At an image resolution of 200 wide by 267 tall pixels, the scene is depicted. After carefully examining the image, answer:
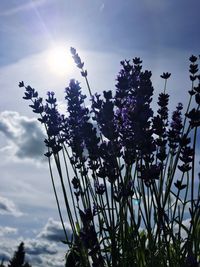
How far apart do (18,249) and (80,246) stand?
5484cm

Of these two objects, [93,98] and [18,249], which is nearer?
[93,98]

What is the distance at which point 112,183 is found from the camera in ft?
8.42

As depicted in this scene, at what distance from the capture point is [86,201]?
2871mm

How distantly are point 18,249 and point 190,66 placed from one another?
54.4 m

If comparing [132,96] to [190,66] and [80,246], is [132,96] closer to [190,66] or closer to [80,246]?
[190,66]

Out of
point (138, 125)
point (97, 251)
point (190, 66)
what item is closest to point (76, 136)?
point (138, 125)

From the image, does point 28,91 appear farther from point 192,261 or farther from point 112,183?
point 192,261

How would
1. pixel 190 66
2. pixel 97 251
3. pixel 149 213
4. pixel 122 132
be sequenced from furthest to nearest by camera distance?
pixel 190 66
pixel 122 132
pixel 149 213
pixel 97 251

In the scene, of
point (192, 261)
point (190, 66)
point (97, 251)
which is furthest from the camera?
point (190, 66)

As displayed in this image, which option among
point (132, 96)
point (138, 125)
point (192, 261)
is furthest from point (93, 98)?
point (192, 261)

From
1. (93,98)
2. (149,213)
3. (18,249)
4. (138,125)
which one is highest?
(18,249)

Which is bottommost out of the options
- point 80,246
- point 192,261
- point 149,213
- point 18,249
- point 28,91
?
point 192,261

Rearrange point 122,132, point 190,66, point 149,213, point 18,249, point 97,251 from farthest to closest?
point 18,249 < point 190,66 < point 122,132 < point 149,213 < point 97,251

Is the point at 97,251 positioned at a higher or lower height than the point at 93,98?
lower
